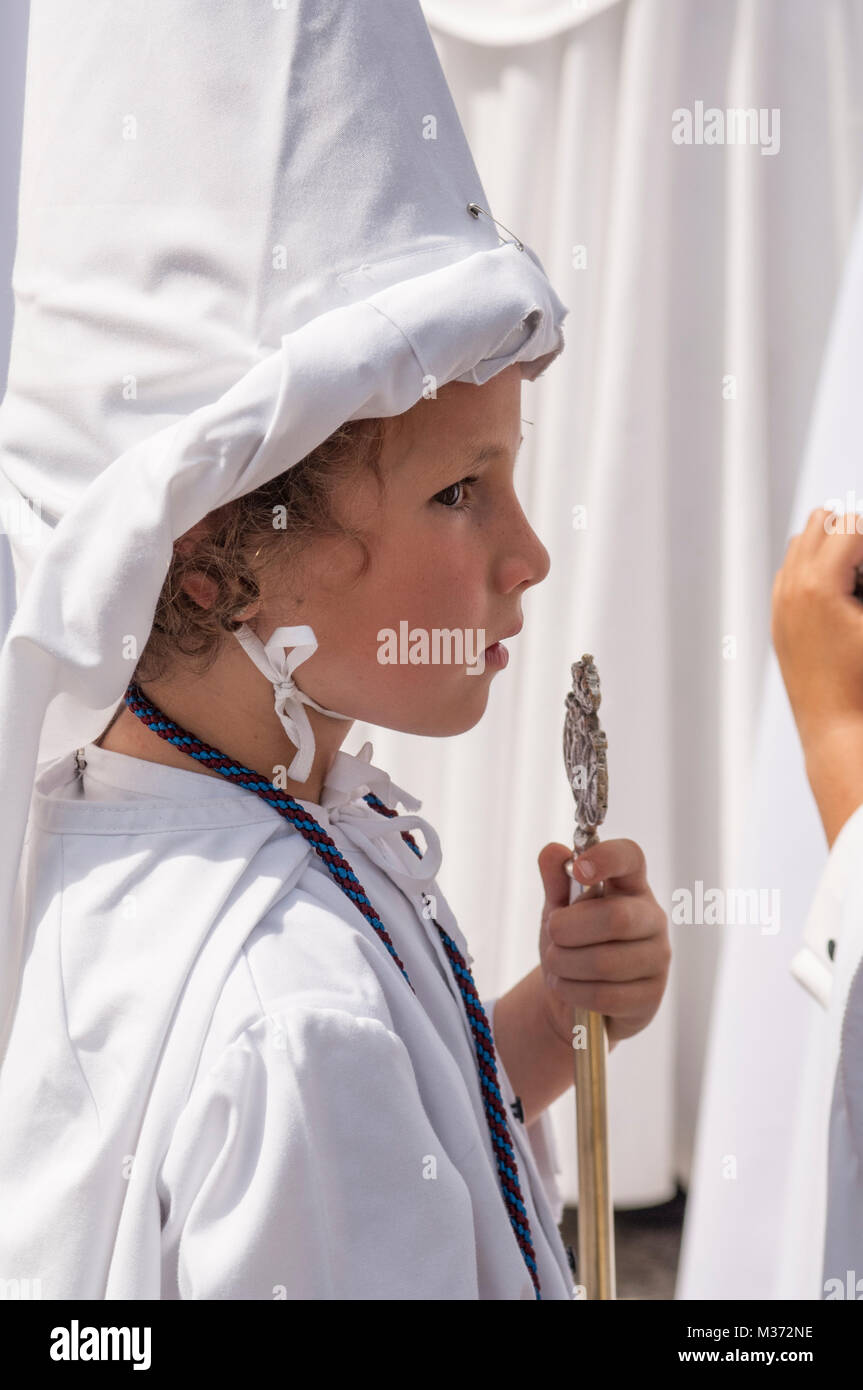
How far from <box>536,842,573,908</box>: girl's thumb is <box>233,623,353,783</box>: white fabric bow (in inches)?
7.4

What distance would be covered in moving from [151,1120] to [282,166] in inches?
15.3

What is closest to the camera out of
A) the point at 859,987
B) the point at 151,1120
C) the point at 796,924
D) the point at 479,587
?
the point at 151,1120

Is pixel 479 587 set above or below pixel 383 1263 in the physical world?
above

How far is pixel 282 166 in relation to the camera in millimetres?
528

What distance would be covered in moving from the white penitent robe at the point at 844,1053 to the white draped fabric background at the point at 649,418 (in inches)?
31.4

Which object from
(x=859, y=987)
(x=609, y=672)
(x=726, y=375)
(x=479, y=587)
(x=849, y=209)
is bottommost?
(x=859, y=987)

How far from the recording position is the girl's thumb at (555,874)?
0.71 m

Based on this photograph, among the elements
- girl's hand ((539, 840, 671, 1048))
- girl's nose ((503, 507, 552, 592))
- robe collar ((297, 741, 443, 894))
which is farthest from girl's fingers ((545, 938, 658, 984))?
girl's nose ((503, 507, 552, 592))

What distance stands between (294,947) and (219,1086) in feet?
0.21

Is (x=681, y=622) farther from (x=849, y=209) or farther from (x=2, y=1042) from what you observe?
(x=2, y=1042)

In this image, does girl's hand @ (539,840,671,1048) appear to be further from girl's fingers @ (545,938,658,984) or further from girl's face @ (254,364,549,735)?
girl's face @ (254,364,549,735)

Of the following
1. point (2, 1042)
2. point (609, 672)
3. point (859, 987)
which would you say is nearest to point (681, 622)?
point (609, 672)

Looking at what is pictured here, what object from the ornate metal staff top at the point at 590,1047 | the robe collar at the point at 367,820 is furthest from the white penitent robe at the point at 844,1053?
the robe collar at the point at 367,820
